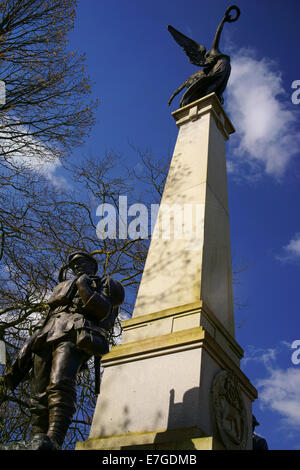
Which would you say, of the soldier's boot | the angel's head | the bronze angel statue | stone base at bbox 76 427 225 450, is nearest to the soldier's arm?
the soldier's boot

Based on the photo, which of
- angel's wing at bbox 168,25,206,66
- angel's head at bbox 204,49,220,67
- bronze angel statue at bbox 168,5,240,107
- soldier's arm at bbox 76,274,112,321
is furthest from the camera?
angel's wing at bbox 168,25,206,66

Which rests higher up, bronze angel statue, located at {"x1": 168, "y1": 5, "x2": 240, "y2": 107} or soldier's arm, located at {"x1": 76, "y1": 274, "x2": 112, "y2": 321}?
bronze angel statue, located at {"x1": 168, "y1": 5, "x2": 240, "y2": 107}

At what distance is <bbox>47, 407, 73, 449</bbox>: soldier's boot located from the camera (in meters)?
3.40

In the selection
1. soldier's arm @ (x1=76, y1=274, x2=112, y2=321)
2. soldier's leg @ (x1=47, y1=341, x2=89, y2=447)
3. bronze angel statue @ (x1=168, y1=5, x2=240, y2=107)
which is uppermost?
bronze angel statue @ (x1=168, y1=5, x2=240, y2=107)

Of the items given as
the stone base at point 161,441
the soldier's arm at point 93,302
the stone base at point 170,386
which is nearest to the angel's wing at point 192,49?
the stone base at point 170,386

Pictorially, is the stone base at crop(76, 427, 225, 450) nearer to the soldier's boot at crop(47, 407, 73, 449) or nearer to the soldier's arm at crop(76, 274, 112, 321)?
the soldier's boot at crop(47, 407, 73, 449)

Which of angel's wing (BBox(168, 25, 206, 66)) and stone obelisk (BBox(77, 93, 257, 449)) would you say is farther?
angel's wing (BBox(168, 25, 206, 66))

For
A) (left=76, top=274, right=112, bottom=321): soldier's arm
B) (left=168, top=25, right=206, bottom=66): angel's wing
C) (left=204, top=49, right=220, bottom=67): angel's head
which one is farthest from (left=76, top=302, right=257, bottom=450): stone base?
(left=168, top=25, right=206, bottom=66): angel's wing

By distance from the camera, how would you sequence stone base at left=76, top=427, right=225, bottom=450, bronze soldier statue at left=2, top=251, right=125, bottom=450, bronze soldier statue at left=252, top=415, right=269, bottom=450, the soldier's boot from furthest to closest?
bronze soldier statue at left=252, top=415, right=269, bottom=450 → bronze soldier statue at left=2, top=251, right=125, bottom=450 → the soldier's boot → stone base at left=76, top=427, right=225, bottom=450

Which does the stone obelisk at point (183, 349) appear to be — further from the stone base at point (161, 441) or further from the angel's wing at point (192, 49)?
the angel's wing at point (192, 49)

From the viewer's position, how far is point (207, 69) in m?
8.38

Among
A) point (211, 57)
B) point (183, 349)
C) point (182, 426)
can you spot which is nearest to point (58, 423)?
point (182, 426)
